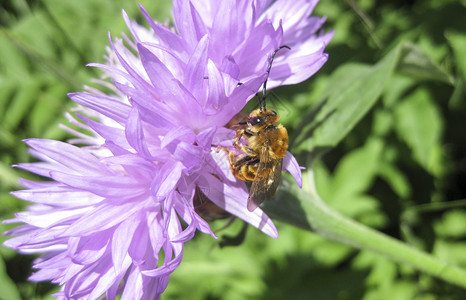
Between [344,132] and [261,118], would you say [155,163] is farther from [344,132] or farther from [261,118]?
[344,132]

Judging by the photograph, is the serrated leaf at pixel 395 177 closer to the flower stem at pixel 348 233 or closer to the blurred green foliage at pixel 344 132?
the blurred green foliage at pixel 344 132

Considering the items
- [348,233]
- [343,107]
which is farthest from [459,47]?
[348,233]

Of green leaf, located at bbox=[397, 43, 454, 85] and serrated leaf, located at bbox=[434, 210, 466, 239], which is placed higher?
green leaf, located at bbox=[397, 43, 454, 85]

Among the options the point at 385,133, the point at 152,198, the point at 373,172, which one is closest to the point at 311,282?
the point at 373,172

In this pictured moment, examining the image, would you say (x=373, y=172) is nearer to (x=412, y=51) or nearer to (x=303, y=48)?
(x=412, y=51)

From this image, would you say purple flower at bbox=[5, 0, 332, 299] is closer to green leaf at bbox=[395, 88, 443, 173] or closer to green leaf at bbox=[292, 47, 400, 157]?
green leaf at bbox=[292, 47, 400, 157]

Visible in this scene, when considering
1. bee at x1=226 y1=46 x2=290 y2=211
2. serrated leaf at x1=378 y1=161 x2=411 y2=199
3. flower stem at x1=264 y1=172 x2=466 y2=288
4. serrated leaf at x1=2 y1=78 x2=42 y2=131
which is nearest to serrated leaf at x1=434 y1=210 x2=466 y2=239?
serrated leaf at x1=378 y1=161 x2=411 y2=199
